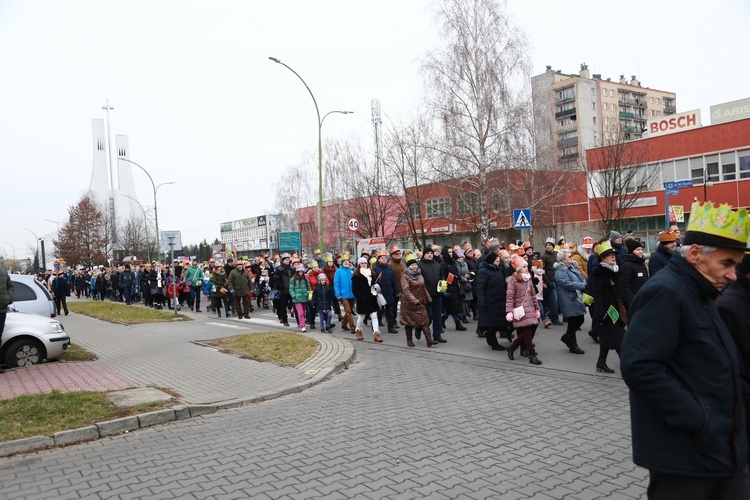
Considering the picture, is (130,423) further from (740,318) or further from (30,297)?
(30,297)

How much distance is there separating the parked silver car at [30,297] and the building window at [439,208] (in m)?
23.4

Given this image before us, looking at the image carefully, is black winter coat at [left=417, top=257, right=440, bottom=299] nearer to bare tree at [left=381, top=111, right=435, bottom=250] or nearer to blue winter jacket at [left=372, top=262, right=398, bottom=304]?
blue winter jacket at [left=372, top=262, right=398, bottom=304]

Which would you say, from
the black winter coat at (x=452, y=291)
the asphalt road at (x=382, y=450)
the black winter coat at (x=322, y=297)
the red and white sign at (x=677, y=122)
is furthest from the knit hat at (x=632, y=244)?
the red and white sign at (x=677, y=122)

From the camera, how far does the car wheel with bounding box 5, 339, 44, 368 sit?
1034 centimetres

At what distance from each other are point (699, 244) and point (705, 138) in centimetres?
4355

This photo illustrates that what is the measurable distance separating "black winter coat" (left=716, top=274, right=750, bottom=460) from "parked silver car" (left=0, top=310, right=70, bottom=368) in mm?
11393

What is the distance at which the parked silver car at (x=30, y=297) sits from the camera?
515 inches

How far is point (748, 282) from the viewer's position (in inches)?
126

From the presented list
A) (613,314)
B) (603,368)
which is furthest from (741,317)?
(603,368)

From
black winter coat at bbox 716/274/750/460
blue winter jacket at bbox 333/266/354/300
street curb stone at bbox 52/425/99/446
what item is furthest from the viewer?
blue winter jacket at bbox 333/266/354/300


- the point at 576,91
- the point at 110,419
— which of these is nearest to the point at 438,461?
the point at 110,419

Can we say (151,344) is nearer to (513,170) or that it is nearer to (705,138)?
(513,170)

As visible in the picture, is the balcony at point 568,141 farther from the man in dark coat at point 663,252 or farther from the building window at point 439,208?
the man in dark coat at point 663,252

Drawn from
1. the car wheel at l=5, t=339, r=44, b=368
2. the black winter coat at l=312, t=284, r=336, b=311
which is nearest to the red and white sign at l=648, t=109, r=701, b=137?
the black winter coat at l=312, t=284, r=336, b=311
